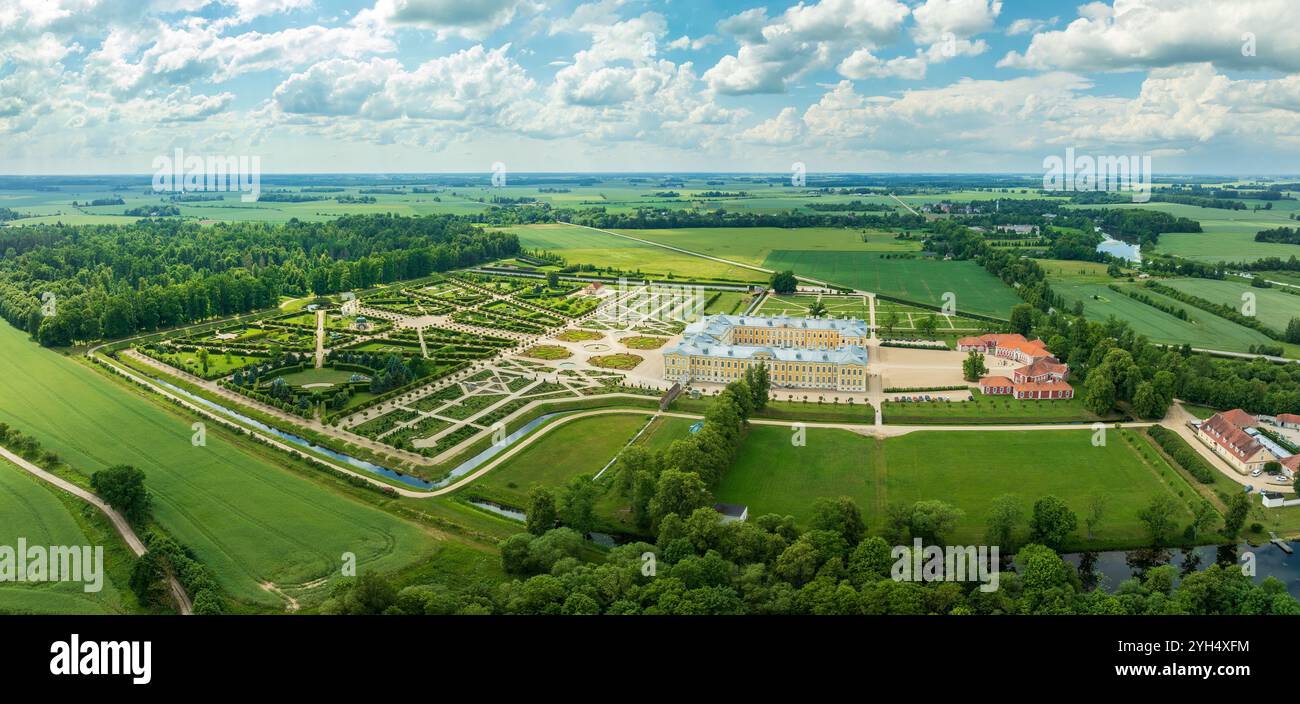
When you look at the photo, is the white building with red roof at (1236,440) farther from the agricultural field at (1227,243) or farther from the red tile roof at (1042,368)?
the agricultural field at (1227,243)

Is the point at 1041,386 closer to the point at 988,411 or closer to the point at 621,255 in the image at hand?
the point at 988,411

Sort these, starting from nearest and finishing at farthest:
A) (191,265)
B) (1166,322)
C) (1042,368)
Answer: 1. (1042,368)
2. (1166,322)
3. (191,265)

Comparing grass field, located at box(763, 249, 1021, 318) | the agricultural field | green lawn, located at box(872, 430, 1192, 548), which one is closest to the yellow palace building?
green lawn, located at box(872, 430, 1192, 548)

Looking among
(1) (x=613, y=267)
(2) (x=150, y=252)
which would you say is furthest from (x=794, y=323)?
(2) (x=150, y=252)

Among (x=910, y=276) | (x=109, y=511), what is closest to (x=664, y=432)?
(x=109, y=511)

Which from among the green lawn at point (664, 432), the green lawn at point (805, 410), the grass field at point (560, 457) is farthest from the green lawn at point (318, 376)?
the green lawn at point (805, 410)

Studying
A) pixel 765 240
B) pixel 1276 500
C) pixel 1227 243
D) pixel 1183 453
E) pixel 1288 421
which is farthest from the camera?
pixel 765 240
